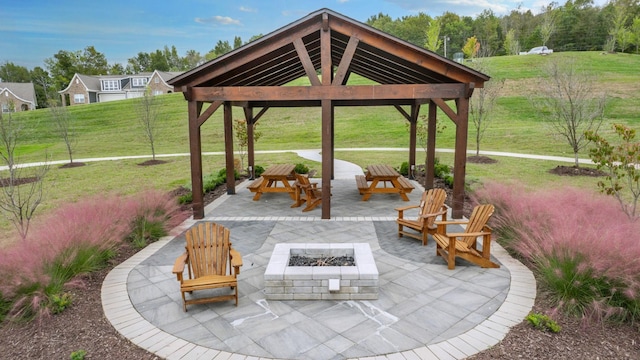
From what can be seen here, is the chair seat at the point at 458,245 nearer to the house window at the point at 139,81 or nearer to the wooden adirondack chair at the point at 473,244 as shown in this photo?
the wooden adirondack chair at the point at 473,244

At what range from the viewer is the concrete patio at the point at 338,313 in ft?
10.8

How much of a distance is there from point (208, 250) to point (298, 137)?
23.4 metres

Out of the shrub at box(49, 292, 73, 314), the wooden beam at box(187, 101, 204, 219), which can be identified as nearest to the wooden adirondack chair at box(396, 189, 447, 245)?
the wooden beam at box(187, 101, 204, 219)

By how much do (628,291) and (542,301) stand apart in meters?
0.78

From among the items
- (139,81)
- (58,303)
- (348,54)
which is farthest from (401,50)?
(139,81)

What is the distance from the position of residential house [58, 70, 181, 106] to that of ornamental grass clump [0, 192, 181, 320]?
48832 mm

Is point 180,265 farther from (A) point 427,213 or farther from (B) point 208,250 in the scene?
(A) point 427,213

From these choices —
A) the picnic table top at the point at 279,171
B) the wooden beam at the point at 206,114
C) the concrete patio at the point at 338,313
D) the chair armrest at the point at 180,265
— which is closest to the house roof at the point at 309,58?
the wooden beam at the point at 206,114

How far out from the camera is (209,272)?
4.27 meters

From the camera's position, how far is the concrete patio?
329 centimetres

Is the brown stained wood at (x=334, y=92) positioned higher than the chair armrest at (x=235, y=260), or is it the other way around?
the brown stained wood at (x=334, y=92)

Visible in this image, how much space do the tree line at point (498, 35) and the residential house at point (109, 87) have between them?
392 centimetres

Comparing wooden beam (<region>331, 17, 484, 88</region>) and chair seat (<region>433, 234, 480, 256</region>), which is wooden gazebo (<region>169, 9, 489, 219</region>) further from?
chair seat (<region>433, 234, 480, 256</region>)

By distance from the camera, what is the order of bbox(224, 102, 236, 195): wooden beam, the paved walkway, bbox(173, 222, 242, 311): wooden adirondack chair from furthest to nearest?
1. bbox(224, 102, 236, 195): wooden beam
2. bbox(173, 222, 242, 311): wooden adirondack chair
3. the paved walkway
